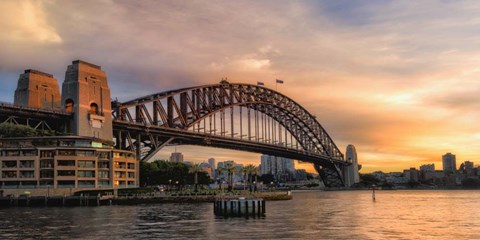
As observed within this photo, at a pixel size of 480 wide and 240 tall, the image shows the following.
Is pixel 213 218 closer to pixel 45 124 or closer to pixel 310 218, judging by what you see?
pixel 310 218

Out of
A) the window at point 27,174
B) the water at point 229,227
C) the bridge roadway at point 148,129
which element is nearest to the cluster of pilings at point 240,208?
the water at point 229,227

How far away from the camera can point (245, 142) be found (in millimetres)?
161875

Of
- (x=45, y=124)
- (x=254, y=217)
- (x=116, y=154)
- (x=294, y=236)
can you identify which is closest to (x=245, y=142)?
(x=116, y=154)

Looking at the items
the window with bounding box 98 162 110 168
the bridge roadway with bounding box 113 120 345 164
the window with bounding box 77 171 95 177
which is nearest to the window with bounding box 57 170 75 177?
the window with bounding box 77 171 95 177

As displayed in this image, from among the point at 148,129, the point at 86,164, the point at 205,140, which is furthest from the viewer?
the point at 205,140

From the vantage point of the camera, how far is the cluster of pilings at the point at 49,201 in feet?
328

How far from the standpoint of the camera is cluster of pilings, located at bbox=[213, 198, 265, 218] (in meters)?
77.9

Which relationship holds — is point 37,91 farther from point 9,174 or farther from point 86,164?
point 86,164

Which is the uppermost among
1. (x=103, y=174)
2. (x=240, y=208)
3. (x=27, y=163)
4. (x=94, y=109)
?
(x=94, y=109)

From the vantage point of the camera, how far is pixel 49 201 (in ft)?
331

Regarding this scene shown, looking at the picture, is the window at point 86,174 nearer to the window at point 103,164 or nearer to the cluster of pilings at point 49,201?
the window at point 103,164

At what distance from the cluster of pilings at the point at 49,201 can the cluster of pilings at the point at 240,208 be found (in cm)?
3084

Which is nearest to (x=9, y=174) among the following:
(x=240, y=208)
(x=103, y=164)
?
(x=103, y=164)

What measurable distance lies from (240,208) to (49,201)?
135 feet
